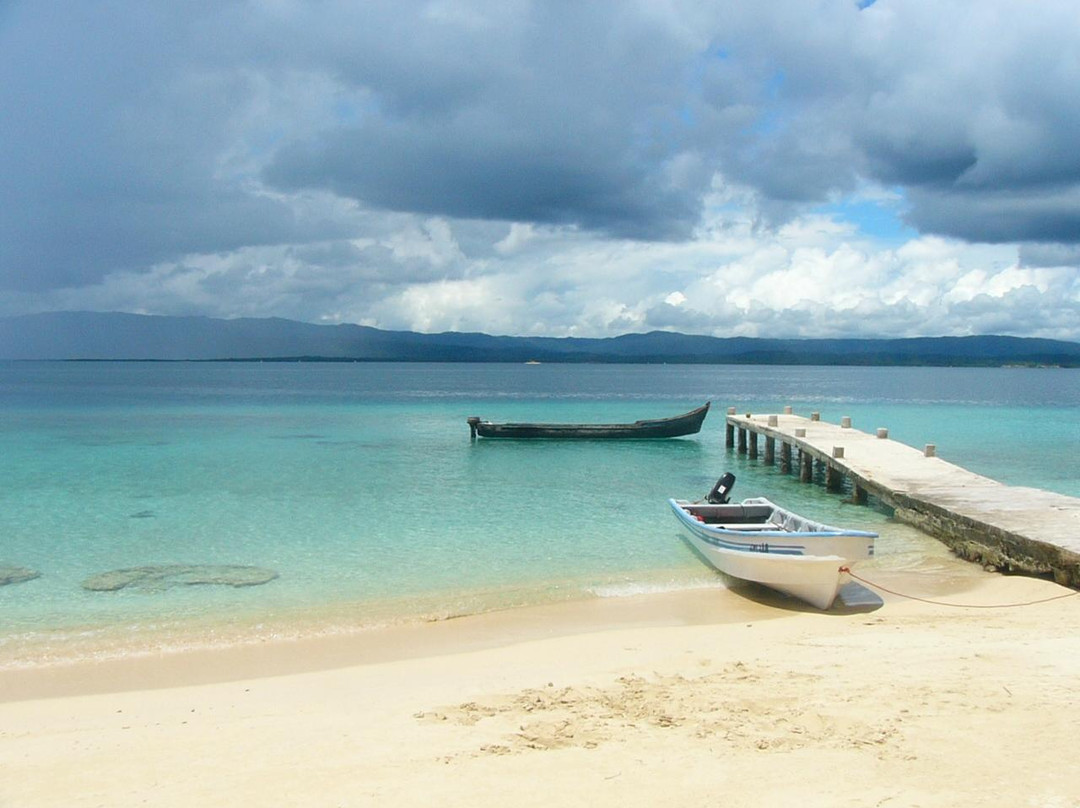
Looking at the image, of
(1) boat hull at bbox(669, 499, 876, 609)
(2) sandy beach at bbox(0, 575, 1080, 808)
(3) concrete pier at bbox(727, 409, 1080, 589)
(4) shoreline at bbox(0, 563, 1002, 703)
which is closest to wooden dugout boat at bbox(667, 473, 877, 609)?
(1) boat hull at bbox(669, 499, 876, 609)

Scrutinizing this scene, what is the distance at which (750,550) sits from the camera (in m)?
12.2

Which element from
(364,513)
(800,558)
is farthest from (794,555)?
(364,513)

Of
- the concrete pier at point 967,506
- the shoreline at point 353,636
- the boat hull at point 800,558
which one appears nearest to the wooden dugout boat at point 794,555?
the boat hull at point 800,558

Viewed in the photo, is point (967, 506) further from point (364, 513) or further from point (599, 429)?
point (599, 429)

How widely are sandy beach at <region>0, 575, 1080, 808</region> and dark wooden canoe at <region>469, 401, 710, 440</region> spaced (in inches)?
977

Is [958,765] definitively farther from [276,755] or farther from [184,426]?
[184,426]

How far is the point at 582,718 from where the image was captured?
6820 mm

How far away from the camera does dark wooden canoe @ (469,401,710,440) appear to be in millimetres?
35531

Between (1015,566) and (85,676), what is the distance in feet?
41.1

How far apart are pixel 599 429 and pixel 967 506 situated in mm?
21750

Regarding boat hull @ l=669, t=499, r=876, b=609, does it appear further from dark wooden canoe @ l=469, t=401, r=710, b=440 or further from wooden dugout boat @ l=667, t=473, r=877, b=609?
dark wooden canoe @ l=469, t=401, r=710, b=440

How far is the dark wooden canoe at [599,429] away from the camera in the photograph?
3553 cm

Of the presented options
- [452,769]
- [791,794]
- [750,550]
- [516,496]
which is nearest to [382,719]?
[452,769]

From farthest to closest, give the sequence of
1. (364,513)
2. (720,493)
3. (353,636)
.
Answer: (364,513), (720,493), (353,636)
